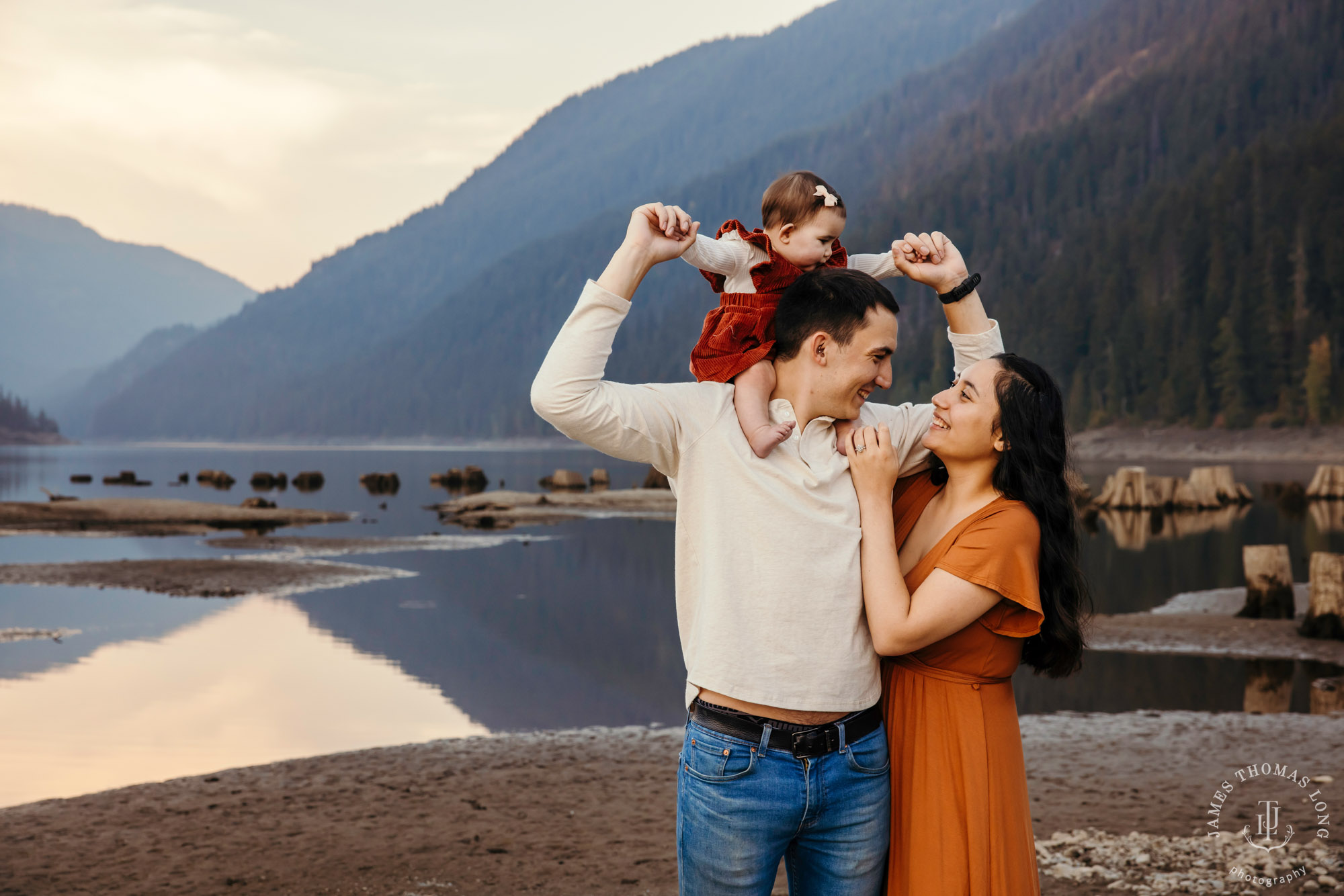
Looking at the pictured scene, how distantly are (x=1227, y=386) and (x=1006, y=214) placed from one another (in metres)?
53.9

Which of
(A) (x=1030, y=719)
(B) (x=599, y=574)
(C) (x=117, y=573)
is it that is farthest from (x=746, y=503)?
(C) (x=117, y=573)

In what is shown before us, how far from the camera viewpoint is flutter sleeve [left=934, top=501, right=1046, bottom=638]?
9.53 ft

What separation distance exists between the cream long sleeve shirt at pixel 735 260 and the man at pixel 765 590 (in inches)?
11.3

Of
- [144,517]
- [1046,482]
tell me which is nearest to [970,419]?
[1046,482]

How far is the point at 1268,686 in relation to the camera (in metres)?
11.6

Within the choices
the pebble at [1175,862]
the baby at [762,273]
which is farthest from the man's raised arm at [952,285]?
the pebble at [1175,862]

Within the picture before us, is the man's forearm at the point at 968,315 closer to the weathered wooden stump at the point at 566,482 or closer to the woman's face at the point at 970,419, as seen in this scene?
the woman's face at the point at 970,419

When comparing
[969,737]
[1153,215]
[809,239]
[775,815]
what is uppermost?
[1153,215]

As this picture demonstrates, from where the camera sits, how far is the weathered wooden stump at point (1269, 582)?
594 inches

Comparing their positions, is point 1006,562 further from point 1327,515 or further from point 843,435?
point 1327,515

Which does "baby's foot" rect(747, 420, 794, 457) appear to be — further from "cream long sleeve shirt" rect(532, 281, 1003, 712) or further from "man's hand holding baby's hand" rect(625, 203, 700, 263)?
"man's hand holding baby's hand" rect(625, 203, 700, 263)

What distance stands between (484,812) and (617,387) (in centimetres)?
575

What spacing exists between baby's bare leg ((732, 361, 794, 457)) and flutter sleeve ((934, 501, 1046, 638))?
1.93 feet

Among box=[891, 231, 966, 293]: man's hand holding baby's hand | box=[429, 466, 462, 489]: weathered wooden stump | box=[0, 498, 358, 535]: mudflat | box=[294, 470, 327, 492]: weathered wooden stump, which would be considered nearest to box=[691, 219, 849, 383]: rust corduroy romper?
box=[891, 231, 966, 293]: man's hand holding baby's hand
